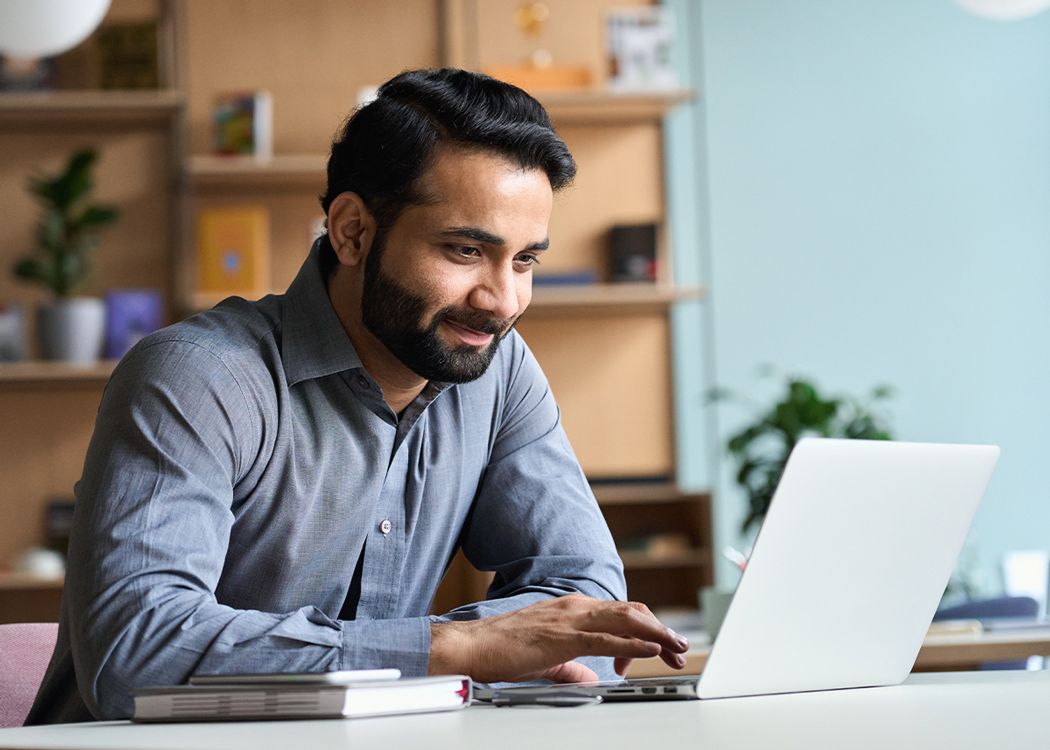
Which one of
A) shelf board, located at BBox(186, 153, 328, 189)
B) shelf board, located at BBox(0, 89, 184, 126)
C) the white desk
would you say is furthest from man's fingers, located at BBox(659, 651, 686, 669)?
shelf board, located at BBox(0, 89, 184, 126)

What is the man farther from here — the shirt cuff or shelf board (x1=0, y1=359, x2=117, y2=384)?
shelf board (x1=0, y1=359, x2=117, y2=384)

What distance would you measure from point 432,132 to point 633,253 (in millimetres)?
2242

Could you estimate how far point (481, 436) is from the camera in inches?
56.4

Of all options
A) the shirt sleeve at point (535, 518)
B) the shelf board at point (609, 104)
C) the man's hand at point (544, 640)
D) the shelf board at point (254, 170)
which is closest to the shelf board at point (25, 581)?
the shelf board at point (254, 170)

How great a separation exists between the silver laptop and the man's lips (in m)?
0.48

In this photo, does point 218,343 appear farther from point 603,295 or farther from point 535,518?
point 603,295

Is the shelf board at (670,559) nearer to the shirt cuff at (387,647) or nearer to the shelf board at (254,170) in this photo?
the shelf board at (254,170)

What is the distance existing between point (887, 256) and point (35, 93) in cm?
286

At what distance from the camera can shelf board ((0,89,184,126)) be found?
11.0 ft

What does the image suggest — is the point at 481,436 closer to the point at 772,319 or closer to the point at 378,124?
the point at 378,124

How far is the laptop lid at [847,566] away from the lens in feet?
2.77

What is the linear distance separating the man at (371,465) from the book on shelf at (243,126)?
2.11m

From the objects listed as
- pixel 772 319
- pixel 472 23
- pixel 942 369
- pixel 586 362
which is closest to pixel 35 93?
pixel 472 23

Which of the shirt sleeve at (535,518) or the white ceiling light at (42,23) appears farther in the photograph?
the white ceiling light at (42,23)
